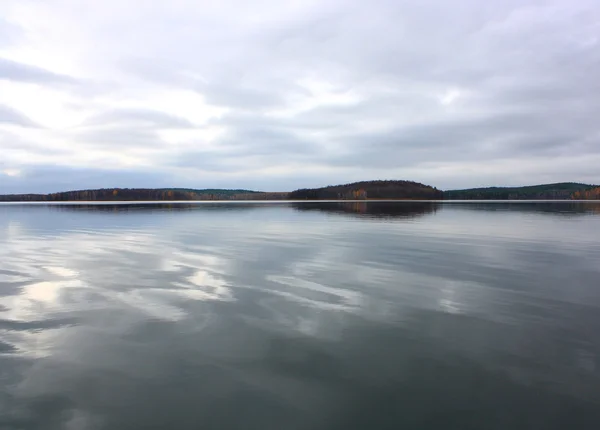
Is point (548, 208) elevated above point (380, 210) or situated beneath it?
elevated above

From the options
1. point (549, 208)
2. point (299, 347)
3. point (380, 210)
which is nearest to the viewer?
point (299, 347)

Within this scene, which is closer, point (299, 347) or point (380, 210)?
point (299, 347)

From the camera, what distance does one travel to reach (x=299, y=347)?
8.41 m

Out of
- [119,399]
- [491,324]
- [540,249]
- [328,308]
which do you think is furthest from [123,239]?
[540,249]

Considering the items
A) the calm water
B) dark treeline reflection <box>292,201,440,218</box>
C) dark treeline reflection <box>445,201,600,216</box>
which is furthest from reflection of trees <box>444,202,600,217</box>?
the calm water

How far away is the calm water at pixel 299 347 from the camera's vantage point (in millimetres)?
6043

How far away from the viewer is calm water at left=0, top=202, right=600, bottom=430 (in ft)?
19.8

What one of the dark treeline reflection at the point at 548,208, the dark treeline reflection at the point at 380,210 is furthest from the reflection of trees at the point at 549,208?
the dark treeline reflection at the point at 380,210

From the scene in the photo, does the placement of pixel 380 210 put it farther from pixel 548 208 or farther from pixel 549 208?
pixel 549 208

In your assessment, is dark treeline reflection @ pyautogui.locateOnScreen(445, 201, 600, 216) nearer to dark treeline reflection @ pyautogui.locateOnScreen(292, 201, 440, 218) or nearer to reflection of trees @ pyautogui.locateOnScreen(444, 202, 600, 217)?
reflection of trees @ pyautogui.locateOnScreen(444, 202, 600, 217)

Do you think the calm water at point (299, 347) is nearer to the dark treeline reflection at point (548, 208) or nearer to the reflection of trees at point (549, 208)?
the reflection of trees at point (549, 208)

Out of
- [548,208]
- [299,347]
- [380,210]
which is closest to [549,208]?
[548,208]

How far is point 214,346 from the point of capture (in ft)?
27.8

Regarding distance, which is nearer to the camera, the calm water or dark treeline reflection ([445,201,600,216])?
the calm water
